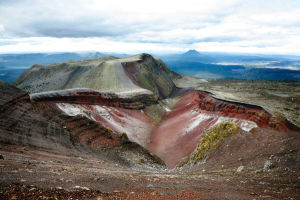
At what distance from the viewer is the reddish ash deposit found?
35.5 metres

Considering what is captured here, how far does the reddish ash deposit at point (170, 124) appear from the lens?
35469mm

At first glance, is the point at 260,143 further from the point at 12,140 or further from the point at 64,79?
the point at 64,79

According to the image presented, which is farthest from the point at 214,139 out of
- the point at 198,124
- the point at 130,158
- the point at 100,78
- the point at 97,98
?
the point at 100,78

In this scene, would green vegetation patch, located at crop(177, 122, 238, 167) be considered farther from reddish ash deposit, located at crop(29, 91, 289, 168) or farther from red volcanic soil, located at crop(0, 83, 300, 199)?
reddish ash deposit, located at crop(29, 91, 289, 168)

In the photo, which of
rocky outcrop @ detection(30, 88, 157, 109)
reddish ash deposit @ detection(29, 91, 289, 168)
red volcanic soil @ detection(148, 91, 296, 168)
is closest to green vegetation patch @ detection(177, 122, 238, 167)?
red volcanic soil @ detection(148, 91, 296, 168)

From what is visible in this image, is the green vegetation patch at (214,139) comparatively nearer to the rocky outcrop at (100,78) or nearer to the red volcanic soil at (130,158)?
the red volcanic soil at (130,158)

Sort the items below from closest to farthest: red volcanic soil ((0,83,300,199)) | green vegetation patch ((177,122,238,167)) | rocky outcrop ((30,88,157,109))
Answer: red volcanic soil ((0,83,300,199)) < green vegetation patch ((177,122,238,167)) < rocky outcrop ((30,88,157,109))

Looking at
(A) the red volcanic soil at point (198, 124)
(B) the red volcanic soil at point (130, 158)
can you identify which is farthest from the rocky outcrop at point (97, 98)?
(A) the red volcanic soil at point (198, 124)

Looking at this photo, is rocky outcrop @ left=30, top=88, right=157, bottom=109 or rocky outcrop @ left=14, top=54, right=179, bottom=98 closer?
rocky outcrop @ left=30, top=88, right=157, bottom=109

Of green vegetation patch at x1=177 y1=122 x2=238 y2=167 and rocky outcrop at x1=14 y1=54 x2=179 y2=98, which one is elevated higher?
rocky outcrop at x1=14 y1=54 x2=179 y2=98

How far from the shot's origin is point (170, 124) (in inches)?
2032

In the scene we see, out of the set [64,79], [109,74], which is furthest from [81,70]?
[109,74]

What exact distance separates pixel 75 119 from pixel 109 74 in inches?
2223

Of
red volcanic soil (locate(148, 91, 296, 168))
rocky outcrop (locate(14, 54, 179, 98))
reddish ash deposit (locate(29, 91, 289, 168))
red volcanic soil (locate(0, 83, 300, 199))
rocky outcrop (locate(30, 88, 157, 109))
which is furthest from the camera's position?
rocky outcrop (locate(14, 54, 179, 98))
